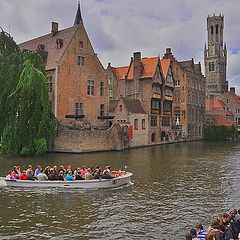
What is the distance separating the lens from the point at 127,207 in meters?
19.0

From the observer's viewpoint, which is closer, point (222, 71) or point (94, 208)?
point (94, 208)

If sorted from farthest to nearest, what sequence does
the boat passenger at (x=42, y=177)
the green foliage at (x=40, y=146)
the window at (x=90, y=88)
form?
the window at (x=90, y=88) → the green foliage at (x=40, y=146) → the boat passenger at (x=42, y=177)

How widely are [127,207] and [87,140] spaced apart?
88.3ft

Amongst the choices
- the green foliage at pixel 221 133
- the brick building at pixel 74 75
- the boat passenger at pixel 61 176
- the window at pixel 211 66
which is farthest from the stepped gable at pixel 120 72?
the window at pixel 211 66

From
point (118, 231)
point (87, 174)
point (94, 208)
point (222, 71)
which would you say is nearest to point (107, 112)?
point (87, 174)

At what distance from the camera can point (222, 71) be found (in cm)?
14012

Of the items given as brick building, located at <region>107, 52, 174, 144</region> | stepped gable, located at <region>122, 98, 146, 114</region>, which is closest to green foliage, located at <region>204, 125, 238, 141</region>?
brick building, located at <region>107, 52, 174, 144</region>

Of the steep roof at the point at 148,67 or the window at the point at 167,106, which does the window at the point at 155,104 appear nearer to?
the window at the point at 167,106

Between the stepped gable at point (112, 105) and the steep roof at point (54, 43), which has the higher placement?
the steep roof at point (54, 43)

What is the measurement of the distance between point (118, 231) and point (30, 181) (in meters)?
9.98

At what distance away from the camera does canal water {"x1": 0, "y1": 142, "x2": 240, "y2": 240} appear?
15.3m

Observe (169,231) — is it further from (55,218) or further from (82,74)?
(82,74)

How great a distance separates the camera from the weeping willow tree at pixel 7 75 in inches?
1593

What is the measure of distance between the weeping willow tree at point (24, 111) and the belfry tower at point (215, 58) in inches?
4021
